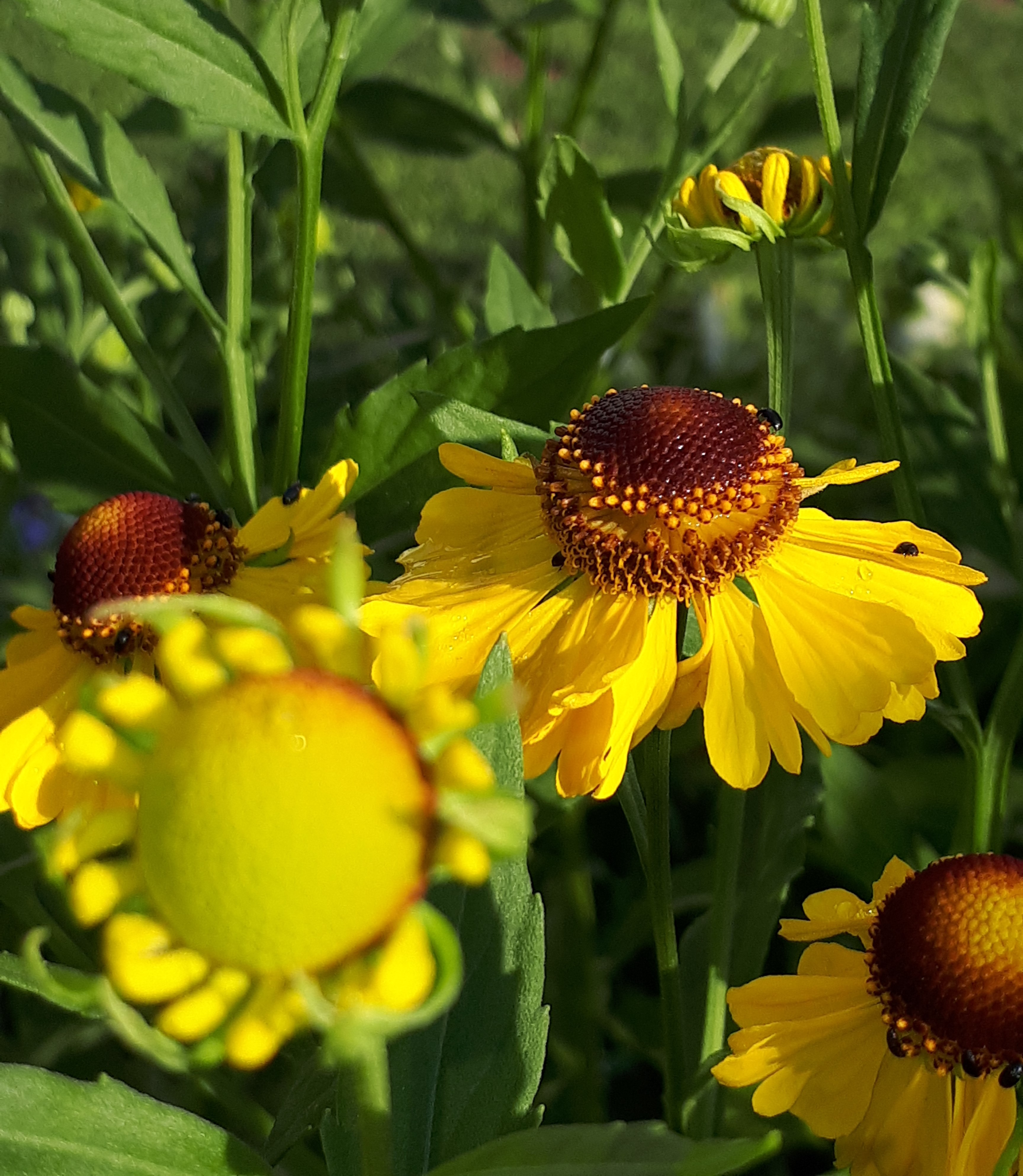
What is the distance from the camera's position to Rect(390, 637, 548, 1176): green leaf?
0.47 metres

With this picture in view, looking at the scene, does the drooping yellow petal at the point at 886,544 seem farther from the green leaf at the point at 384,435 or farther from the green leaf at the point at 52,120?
the green leaf at the point at 52,120

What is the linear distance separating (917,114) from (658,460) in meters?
0.21

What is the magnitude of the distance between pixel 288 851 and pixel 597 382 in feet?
2.13

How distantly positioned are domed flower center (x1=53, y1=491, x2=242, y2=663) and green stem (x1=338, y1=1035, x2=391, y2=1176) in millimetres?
263

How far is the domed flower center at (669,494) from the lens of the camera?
0.56 meters

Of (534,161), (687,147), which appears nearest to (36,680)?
(687,147)

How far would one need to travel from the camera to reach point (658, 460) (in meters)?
0.56

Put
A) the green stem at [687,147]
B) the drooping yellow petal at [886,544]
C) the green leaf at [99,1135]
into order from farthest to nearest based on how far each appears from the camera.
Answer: the green stem at [687,147], the drooping yellow petal at [886,544], the green leaf at [99,1135]

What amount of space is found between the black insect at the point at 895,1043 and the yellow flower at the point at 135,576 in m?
0.32

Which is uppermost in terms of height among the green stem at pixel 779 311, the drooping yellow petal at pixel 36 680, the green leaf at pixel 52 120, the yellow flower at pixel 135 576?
the green leaf at pixel 52 120

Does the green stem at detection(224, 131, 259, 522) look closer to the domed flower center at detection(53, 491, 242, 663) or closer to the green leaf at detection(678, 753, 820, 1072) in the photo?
the domed flower center at detection(53, 491, 242, 663)

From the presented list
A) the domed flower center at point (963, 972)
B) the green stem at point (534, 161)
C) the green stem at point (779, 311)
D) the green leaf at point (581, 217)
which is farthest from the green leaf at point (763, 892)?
the green stem at point (534, 161)

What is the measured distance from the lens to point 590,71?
1.11m

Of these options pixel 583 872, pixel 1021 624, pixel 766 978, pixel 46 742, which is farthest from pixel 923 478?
pixel 46 742
